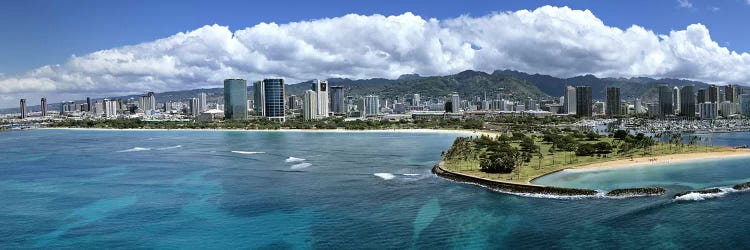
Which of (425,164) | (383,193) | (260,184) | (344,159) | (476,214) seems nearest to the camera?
(476,214)

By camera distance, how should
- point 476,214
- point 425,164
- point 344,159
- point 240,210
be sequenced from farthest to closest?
point 344,159, point 425,164, point 240,210, point 476,214

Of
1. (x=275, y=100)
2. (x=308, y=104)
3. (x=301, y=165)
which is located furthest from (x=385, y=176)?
(x=308, y=104)

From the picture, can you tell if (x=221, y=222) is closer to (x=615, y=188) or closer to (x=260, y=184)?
(x=260, y=184)

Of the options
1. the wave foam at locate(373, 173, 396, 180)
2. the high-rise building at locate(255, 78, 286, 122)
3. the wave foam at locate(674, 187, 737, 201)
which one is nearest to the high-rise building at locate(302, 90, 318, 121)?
the high-rise building at locate(255, 78, 286, 122)

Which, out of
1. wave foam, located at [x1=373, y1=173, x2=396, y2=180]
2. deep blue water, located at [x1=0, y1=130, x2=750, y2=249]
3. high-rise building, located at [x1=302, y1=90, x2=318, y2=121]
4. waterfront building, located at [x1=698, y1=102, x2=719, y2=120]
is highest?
high-rise building, located at [x1=302, y1=90, x2=318, y2=121]

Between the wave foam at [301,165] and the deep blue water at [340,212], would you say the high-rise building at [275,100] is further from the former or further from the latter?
the deep blue water at [340,212]

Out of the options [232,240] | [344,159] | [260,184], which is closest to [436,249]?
[232,240]

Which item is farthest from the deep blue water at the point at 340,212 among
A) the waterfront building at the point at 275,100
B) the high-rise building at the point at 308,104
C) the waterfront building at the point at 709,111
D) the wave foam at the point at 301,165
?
the waterfront building at the point at 709,111

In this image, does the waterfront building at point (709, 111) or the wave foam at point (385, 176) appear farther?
the waterfront building at point (709, 111)

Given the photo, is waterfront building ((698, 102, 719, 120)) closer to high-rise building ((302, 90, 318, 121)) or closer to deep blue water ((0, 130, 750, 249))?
high-rise building ((302, 90, 318, 121))
